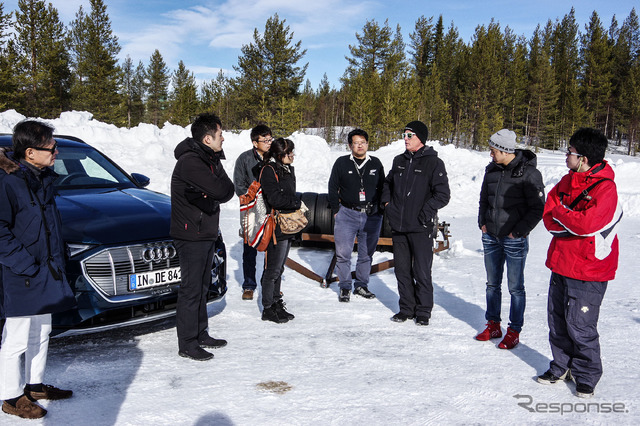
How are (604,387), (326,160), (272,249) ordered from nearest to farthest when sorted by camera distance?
1. (604,387)
2. (272,249)
3. (326,160)

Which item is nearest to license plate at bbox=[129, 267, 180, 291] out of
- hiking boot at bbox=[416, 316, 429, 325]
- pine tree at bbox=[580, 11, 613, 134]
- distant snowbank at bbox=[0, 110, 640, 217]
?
hiking boot at bbox=[416, 316, 429, 325]

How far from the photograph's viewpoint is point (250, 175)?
5.58m

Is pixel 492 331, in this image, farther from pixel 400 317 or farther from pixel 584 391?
pixel 584 391

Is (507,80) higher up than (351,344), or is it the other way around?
(507,80)

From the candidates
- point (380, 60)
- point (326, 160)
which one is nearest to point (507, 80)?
point (380, 60)

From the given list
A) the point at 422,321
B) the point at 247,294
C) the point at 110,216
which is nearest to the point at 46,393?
the point at 110,216

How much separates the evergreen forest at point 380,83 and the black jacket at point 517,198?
31.1 meters

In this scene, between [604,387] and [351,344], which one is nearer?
[604,387]

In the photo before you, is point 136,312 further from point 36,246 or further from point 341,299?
point 341,299

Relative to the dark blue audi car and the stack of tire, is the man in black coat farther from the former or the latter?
the stack of tire

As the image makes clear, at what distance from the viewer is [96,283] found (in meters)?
3.46

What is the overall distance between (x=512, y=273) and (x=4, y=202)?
12.5ft

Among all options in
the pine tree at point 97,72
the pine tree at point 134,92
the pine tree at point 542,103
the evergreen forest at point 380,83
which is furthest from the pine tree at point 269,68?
the pine tree at point 542,103

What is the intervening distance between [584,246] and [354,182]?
2.75 metres
